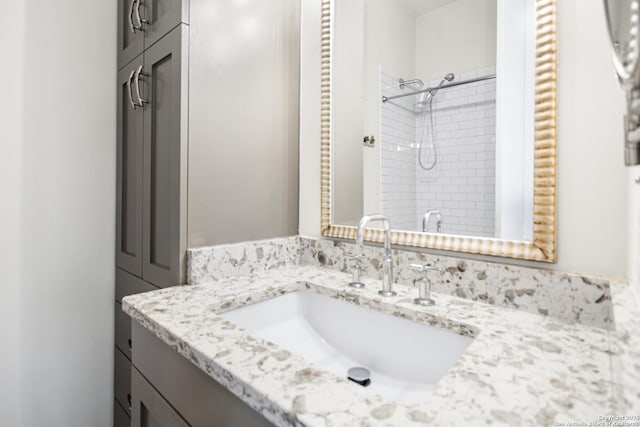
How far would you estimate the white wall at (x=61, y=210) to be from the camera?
4.07 feet

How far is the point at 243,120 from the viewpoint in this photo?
1114 millimetres

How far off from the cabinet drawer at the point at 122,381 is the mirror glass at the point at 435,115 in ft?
3.51

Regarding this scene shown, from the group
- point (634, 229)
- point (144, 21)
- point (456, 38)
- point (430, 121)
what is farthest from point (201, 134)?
point (634, 229)

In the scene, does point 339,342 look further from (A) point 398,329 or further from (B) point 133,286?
(B) point 133,286

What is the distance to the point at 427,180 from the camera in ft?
3.18

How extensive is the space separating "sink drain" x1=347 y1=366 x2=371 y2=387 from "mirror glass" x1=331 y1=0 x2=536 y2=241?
0.42m

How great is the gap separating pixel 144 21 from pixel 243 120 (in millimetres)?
528

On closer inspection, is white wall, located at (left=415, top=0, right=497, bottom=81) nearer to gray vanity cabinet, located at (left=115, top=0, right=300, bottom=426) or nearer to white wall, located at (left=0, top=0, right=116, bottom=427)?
gray vanity cabinet, located at (left=115, top=0, right=300, bottom=426)

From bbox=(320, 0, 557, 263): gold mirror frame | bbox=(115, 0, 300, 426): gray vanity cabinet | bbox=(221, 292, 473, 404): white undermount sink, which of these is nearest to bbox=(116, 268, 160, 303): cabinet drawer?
bbox=(115, 0, 300, 426): gray vanity cabinet

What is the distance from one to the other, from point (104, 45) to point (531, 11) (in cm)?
161

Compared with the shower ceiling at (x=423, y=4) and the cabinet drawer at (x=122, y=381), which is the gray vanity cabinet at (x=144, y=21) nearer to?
the shower ceiling at (x=423, y=4)

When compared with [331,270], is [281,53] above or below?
above

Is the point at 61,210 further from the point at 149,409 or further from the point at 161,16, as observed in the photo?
the point at 149,409

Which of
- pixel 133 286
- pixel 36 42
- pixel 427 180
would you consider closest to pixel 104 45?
pixel 36 42
